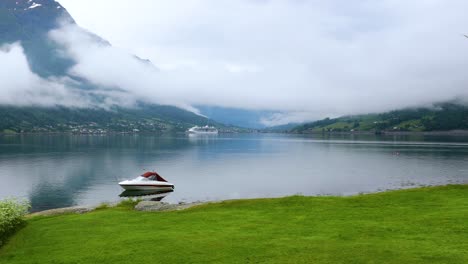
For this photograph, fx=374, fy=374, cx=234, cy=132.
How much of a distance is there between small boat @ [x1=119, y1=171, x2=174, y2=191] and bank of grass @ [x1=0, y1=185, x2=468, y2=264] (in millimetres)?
52159

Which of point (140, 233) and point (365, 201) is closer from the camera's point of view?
point (140, 233)

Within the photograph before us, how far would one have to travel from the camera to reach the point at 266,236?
20.8 m

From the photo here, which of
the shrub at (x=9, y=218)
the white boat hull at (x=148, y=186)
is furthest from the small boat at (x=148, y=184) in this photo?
the shrub at (x=9, y=218)

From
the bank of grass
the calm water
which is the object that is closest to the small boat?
the calm water

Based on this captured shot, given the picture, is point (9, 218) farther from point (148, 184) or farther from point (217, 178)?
point (217, 178)

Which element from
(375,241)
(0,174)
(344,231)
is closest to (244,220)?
(344,231)

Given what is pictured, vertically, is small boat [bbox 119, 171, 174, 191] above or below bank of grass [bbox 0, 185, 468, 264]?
below

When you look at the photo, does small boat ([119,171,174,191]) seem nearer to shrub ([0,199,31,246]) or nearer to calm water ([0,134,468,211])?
calm water ([0,134,468,211])

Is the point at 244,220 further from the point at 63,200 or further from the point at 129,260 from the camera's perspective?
the point at 63,200

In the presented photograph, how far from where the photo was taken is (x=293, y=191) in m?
77.1

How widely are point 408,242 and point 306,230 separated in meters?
5.51

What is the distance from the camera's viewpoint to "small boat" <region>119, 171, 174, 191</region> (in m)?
80.1

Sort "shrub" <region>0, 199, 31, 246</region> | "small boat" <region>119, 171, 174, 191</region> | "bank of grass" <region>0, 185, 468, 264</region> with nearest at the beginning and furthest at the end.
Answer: "bank of grass" <region>0, 185, 468, 264</region>
"shrub" <region>0, 199, 31, 246</region>
"small boat" <region>119, 171, 174, 191</region>

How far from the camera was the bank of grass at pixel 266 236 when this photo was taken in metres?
17.5
